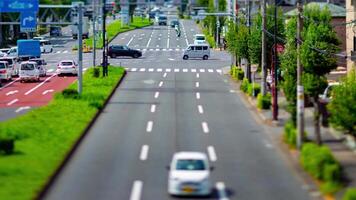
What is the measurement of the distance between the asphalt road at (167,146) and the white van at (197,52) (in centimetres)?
2670

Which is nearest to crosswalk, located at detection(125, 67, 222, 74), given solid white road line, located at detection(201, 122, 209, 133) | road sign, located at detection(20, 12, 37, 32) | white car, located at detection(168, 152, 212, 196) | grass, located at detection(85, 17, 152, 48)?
road sign, located at detection(20, 12, 37, 32)

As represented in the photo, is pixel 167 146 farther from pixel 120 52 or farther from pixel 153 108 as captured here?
pixel 120 52

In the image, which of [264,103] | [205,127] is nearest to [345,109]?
[205,127]

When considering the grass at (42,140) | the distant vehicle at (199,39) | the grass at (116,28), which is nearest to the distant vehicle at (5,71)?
the grass at (42,140)

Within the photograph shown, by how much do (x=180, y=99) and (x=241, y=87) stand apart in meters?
6.13

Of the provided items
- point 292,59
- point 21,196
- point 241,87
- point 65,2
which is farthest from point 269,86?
point 65,2

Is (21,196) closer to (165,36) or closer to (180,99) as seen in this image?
(180,99)

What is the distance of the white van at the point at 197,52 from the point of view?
8419 cm

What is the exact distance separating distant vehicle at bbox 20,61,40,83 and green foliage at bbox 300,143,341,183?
36.4 meters

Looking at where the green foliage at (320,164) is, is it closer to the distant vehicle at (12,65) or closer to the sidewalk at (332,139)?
the sidewalk at (332,139)

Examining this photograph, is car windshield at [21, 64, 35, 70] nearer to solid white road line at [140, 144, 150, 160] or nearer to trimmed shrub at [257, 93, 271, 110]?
trimmed shrub at [257, 93, 271, 110]

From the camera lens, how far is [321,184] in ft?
A: 77.9

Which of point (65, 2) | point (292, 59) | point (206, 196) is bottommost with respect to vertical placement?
point (206, 196)

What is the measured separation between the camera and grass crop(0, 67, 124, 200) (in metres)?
22.3
